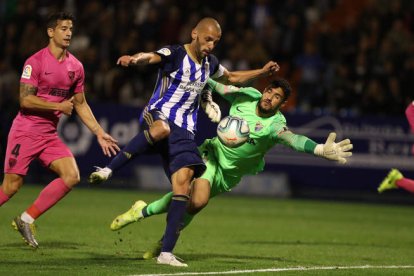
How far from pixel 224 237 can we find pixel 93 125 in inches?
142

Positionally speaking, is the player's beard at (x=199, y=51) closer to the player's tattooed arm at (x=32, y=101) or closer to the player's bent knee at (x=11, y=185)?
the player's tattooed arm at (x=32, y=101)

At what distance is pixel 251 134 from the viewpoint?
10.8m

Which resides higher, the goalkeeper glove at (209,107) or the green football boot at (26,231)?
the goalkeeper glove at (209,107)

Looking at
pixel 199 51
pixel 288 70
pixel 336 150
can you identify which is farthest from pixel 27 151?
pixel 288 70

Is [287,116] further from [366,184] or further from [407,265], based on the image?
[407,265]

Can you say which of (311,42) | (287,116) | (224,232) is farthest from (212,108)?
(311,42)

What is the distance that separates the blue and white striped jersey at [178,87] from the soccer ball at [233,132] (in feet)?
1.47

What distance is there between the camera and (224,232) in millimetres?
14281

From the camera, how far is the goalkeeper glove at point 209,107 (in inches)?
421

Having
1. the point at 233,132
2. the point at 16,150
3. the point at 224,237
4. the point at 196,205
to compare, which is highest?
the point at 233,132

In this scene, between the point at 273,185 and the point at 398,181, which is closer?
the point at 398,181

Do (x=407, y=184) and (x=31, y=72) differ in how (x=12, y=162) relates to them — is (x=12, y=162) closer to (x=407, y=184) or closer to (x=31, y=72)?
(x=31, y=72)

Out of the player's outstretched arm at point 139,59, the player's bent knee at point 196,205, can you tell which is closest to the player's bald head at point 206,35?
the player's outstretched arm at point 139,59

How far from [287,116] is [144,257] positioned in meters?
10.5
